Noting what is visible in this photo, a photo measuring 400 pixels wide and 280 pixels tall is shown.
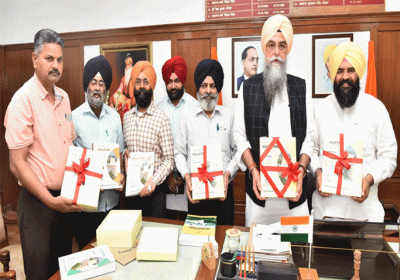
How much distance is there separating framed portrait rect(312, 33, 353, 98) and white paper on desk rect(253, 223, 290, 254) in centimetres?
240

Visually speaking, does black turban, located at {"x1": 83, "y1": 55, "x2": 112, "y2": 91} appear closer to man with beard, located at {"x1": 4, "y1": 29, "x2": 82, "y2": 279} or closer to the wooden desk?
man with beard, located at {"x1": 4, "y1": 29, "x2": 82, "y2": 279}

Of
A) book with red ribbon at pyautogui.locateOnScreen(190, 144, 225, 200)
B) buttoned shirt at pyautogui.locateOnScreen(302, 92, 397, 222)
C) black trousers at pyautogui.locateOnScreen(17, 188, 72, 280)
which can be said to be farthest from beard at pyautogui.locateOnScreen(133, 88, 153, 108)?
buttoned shirt at pyautogui.locateOnScreen(302, 92, 397, 222)

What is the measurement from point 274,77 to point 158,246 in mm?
1338

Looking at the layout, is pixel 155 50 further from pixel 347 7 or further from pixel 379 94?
pixel 379 94

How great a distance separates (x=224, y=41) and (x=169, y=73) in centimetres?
112

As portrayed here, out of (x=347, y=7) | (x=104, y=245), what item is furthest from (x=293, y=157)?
(x=347, y=7)

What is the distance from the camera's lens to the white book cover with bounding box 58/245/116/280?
1296 millimetres

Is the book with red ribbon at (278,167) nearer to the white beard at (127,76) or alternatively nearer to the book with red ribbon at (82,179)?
the book with red ribbon at (82,179)

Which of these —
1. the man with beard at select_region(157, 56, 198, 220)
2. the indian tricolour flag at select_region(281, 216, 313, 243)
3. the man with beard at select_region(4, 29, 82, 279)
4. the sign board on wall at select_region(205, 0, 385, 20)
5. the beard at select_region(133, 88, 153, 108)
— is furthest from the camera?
the sign board on wall at select_region(205, 0, 385, 20)

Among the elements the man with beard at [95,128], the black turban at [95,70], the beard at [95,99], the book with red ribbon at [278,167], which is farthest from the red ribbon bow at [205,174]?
the black turban at [95,70]

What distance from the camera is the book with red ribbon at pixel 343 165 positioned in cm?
160

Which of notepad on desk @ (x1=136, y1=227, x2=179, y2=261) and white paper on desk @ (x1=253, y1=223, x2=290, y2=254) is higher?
white paper on desk @ (x1=253, y1=223, x2=290, y2=254)

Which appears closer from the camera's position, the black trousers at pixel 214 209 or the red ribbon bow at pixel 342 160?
the red ribbon bow at pixel 342 160

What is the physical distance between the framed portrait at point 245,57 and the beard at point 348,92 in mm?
1726
